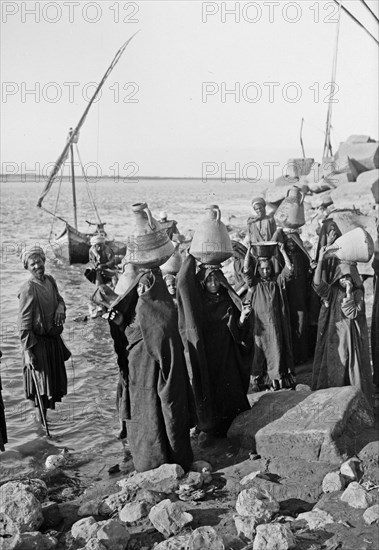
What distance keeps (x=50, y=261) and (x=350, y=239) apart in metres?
19.2

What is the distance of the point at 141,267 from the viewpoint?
5.32m

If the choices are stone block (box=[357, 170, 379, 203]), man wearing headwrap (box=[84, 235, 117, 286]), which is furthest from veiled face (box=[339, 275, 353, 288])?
stone block (box=[357, 170, 379, 203])

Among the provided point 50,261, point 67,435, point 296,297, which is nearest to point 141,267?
point 67,435

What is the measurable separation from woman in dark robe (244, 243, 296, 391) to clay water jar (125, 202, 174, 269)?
7.17ft

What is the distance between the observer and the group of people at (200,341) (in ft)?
17.3

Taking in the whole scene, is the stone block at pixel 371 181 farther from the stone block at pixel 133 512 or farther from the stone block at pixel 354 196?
the stone block at pixel 133 512

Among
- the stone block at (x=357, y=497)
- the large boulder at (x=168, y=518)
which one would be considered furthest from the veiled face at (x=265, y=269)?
the large boulder at (x=168, y=518)

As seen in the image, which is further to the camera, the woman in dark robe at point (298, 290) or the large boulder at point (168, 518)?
the woman in dark robe at point (298, 290)

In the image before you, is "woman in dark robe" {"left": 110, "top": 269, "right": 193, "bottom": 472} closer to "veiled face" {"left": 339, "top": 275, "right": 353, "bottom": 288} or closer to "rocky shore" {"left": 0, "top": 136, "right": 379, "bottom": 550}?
"rocky shore" {"left": 0, "top": 136, "right": 379, "bottom": 550}

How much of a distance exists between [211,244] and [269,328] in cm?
198

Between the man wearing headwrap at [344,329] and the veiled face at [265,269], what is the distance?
958 millimetres

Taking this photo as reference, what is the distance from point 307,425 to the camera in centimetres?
532

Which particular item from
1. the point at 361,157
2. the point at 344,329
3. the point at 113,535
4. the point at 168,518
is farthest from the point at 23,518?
the point at 361,157

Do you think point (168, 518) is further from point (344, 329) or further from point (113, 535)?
point (344, 329)
